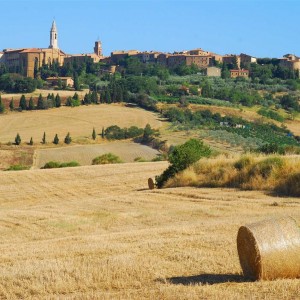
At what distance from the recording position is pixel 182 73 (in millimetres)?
162750

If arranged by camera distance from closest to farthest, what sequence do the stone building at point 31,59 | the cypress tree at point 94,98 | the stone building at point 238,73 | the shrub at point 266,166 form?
the shrub at point 266,166 → the cypress tree at point 94,98 → the stone building at point 238,73 → the stone building at point 31,59

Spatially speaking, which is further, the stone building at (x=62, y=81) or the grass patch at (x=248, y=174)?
the stone building at (x=62, y=81)

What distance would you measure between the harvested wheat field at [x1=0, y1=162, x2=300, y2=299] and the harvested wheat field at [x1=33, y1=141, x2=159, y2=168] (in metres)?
37.2

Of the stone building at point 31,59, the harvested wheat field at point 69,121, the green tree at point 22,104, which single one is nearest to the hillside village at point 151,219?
the harvested wheat field at point 69,121

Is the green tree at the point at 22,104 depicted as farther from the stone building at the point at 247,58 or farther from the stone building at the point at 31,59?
the stone building at the point at 247,58

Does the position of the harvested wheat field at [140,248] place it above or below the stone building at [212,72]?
below

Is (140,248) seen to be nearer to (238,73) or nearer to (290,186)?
(290,186)

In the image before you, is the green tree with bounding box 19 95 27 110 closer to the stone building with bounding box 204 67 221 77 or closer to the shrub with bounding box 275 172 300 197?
the stone building with bounding box 204 67 221 77

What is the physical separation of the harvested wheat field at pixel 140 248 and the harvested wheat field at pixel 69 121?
58.2 metres

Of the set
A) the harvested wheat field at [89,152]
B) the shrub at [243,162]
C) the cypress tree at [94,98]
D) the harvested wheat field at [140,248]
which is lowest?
the harvested wheat field at [89,152]

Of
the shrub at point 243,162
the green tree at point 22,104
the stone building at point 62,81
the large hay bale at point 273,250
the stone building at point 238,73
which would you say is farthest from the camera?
the stone building at point 238,73

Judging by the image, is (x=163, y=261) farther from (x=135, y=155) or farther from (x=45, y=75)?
(x=45, y=75)

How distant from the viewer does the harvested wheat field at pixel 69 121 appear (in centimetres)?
8256

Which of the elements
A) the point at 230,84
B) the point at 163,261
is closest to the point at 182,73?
the point at 230,84
